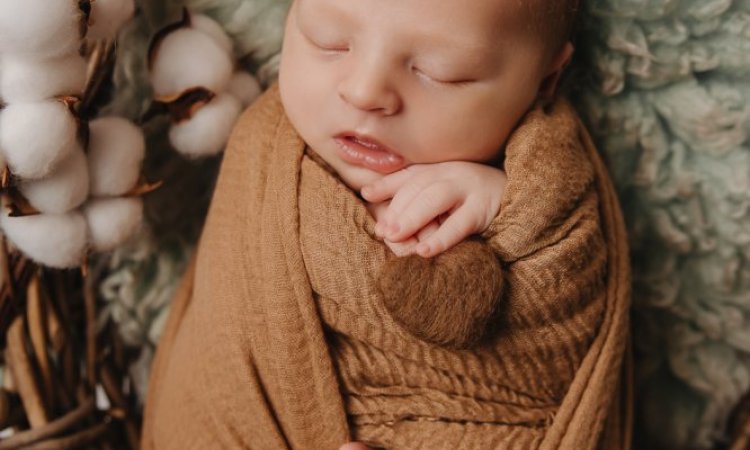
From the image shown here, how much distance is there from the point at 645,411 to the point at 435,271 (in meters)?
0.57

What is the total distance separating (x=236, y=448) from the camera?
0.81 meters

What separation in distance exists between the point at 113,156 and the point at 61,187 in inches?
2.6

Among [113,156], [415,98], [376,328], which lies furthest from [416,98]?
[113,156]

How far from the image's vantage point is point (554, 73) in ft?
2.84

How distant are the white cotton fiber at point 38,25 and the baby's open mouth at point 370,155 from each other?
0.83 ft

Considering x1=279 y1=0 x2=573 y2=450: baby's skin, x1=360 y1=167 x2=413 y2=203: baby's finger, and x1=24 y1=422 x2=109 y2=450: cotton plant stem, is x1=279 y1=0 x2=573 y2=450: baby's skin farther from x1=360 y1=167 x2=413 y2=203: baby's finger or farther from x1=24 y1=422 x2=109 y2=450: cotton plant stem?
x1=24 y1=422 x2=109 y2=450: cotton plant stem

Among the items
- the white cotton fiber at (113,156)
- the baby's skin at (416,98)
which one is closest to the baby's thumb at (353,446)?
the baby's skin at (416,98)

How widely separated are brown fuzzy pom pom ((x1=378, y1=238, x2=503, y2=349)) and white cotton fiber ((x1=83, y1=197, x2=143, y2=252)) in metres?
0.31

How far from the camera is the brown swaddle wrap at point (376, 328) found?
749 millimetres

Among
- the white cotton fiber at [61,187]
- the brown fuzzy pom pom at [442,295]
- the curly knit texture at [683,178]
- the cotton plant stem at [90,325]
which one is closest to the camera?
the brown fuzzy pom pom at [442,295]

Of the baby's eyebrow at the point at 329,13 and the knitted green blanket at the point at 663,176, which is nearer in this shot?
the baby's eyebrow at the point at 329,13

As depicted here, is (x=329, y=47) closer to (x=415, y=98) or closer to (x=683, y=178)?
(x=415, y=98)

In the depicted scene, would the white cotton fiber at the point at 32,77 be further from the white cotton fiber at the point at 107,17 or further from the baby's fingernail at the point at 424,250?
the baby's fingernail at the point at 424,250

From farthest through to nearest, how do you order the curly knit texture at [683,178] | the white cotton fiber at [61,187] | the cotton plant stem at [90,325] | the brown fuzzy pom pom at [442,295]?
the cotton plant stem at [90,325] → the curly knit texture at [683,178] → the white cotton fiber at [61,187] → the brown fuzzy pom pom at [442,295]
